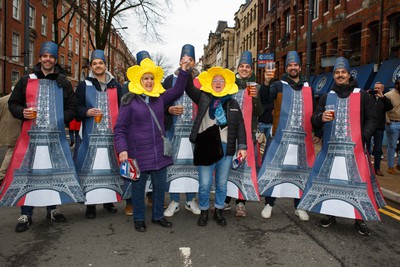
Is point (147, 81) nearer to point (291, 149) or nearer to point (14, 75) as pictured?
point (291, 149)

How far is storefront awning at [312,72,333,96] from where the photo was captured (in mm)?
20497

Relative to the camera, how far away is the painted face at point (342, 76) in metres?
4.51

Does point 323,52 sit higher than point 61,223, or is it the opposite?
point 323,52

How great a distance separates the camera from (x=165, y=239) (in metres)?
4.08

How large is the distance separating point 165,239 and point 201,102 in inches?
66.0

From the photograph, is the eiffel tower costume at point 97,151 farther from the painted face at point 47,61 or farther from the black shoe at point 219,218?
the black shoe at point 219,218

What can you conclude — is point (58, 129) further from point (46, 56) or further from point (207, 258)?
point (207, 258)

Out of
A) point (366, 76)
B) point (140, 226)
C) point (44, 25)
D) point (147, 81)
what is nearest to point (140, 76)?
point (147, 81)

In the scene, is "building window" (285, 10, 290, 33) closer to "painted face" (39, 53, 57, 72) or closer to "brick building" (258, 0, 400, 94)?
"brick building" (258, 0, 400, 94)

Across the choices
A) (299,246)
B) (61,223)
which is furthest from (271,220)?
(61,223)

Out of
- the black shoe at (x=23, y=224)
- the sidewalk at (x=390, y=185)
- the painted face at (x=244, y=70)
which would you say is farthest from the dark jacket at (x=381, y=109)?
Result: the black shoe at (x=23, y=224)

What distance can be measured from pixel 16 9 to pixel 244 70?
91.5 ft

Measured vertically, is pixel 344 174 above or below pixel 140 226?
above

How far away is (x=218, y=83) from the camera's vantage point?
4.46 m
